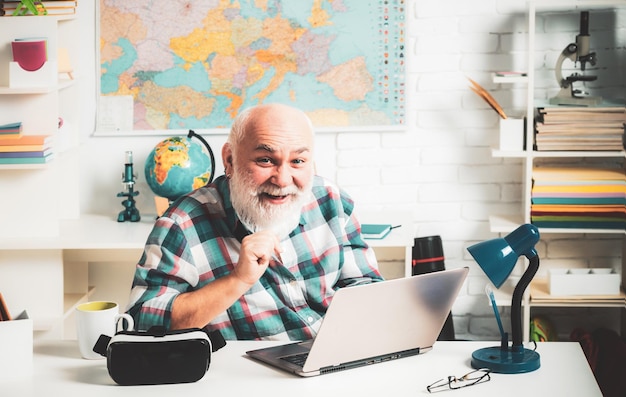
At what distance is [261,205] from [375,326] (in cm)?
59

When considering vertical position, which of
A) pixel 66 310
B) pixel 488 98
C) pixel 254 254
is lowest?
pixel 66 310

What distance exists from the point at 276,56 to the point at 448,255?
1.09m

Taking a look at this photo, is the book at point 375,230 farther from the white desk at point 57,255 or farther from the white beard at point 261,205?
the white beard at point 261,205

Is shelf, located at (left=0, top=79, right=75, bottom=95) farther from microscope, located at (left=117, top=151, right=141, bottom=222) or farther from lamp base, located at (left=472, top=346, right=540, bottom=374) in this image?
lamp base, located at (left=472, top=346, right=540, bottom=374)

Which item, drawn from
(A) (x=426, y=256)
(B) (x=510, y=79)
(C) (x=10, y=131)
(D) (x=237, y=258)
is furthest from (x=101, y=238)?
(B) (x=510, y=79)

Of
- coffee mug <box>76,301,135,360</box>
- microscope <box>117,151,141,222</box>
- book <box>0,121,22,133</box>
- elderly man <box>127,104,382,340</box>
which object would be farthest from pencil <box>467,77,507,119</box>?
coffee mug <box>76,301,135,360</box>

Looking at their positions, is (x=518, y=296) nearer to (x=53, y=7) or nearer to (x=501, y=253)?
(x=501, y=253)

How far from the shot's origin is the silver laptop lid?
5.89 ft

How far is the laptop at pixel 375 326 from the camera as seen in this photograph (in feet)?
5.91

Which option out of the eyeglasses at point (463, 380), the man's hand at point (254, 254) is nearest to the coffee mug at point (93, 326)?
the man's hand at point (254, 254)

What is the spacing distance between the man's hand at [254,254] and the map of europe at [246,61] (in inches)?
65.6

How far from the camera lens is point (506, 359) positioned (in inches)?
75.3

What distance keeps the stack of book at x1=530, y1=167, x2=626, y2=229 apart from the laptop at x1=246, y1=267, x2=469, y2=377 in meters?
1.57

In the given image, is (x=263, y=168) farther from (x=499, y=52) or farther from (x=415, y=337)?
(x=499, y=52)
